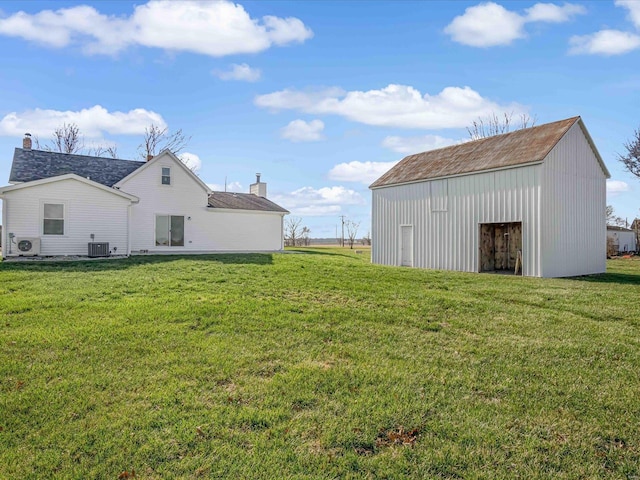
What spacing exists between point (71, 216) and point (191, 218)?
605cm

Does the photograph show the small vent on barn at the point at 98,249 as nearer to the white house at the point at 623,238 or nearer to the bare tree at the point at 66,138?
the bare tree at the point at 66,138

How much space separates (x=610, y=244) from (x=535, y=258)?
856 inches

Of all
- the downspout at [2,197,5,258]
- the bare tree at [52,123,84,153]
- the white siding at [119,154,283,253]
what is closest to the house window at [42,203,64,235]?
the downspout at [2,197,5,258]

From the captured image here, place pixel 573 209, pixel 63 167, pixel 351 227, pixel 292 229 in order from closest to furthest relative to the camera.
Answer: pixel 573 209 < pixel 63 167 < pixel 292 229 < pixel 351 227

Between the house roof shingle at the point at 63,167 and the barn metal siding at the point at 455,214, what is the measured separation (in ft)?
43.9

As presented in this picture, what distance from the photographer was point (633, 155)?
2944 centimetres

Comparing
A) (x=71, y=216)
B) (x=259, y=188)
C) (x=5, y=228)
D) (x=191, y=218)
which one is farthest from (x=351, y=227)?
(x=5, y=228)

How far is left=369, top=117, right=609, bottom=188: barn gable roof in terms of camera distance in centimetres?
1466

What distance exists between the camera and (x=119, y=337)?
587cm

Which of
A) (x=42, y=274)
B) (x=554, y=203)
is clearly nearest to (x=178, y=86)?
(x=42, y=274)

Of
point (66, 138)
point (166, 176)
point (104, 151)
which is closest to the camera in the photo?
point (166, 176)

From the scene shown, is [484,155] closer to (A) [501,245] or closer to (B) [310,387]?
(A) [501,245]

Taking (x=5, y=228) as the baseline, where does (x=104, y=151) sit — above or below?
above

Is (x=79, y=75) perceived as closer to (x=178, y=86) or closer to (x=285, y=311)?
(x=178, y=86)
